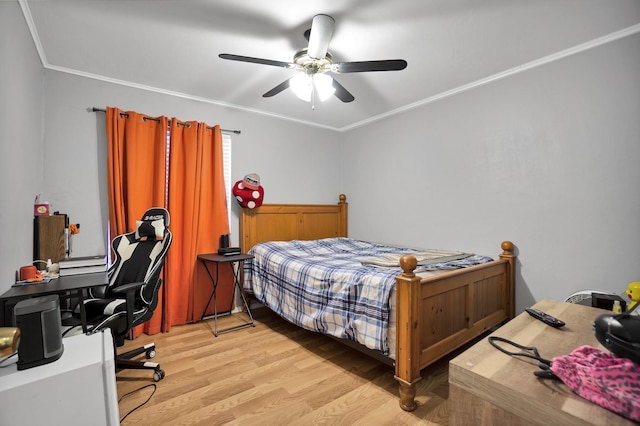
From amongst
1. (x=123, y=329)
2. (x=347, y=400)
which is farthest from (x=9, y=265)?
(x=347, y=400)

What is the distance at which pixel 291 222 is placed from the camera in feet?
13.3

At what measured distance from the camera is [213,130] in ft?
11.1

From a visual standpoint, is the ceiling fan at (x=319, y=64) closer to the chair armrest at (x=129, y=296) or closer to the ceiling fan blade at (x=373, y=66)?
the ceiling fan blade at (x=373, y=66)

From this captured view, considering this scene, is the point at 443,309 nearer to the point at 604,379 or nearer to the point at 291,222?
the point at 604,379

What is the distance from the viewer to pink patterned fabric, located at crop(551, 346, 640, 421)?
56 cm

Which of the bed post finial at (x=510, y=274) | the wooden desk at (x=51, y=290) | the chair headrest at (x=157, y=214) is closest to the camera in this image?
the wooden desk at (x=51, y=290)

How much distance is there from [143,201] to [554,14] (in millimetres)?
3675

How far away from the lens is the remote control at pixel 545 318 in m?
1.01

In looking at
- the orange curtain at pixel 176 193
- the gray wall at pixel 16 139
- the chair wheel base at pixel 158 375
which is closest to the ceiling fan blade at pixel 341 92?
the orange curtain at pixel 176 193

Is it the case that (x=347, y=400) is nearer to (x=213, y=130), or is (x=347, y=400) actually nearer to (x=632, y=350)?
(x=632, y=350)

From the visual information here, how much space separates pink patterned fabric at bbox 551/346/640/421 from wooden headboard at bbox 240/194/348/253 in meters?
3.31

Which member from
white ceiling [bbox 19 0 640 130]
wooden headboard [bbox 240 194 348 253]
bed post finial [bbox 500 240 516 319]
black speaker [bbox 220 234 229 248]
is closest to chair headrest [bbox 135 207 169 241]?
black speaker [bbox 220 234 229 248]

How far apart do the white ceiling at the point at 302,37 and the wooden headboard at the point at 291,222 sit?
1.51 m

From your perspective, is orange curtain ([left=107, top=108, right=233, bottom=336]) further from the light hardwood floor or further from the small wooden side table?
the light hardwood floor
